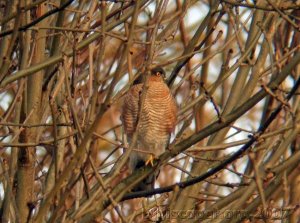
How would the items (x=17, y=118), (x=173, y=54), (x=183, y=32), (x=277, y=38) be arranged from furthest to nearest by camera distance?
1. (x=173, y=54)
2. (x=183, y=32)
3. (x=277, y=38)
4. (x=17, y=118)

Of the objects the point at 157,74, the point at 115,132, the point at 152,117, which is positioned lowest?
the point at 115,132

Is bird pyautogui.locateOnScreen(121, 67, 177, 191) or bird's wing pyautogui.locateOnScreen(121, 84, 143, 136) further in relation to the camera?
bird pyautogui.locateOnScreen(121, 67, 177, 191)

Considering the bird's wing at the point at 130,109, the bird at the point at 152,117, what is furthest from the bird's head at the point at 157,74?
the bird's wing at the point at 130,109

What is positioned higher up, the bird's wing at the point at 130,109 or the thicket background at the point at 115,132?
the bird's wing at the point at 130,109

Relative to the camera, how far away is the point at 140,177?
3.71 meters

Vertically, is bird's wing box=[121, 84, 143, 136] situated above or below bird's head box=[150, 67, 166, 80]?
below

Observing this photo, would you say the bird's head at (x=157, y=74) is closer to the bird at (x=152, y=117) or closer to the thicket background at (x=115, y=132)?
the bird at (x=152, y=117)

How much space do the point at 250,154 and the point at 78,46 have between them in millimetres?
1179

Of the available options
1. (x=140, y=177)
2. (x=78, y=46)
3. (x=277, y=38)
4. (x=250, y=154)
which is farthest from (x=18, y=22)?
(x=277, y=38)

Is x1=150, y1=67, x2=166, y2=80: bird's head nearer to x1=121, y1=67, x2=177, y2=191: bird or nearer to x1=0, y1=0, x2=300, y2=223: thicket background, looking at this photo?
x1=121, y1=67, x2=177, y2=191: bird

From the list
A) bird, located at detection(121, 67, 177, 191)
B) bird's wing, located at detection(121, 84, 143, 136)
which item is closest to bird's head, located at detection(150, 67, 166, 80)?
bird, located at detection(121, 67, 177, 191)

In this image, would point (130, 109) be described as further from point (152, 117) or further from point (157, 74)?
Answer: point (157, 74)

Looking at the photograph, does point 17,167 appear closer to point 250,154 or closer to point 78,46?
point 78,46

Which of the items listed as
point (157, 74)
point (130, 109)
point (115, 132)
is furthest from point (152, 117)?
point (115, 132)
